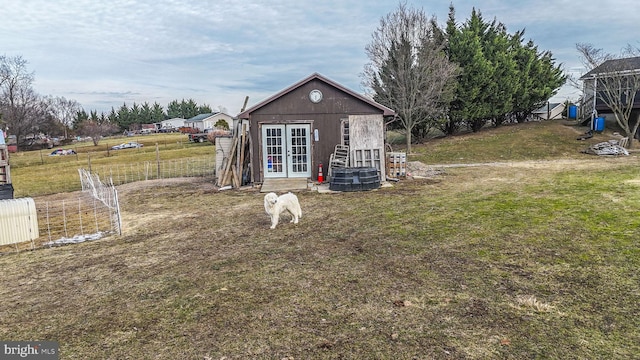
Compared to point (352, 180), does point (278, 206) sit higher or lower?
lower

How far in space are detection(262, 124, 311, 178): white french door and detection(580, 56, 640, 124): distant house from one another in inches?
776

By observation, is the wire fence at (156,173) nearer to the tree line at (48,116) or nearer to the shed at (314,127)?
A: the shed at (314,127)

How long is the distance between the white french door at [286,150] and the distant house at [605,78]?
19.7 m

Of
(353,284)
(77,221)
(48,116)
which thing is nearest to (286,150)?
(77,221)

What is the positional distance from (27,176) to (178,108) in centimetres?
7503

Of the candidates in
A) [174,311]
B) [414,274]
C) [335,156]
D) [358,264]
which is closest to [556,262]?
[414,274]

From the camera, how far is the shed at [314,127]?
14242 mm

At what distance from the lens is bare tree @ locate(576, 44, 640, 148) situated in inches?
840

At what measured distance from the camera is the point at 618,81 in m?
21.5

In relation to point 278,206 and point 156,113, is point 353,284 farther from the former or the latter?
point 156,113

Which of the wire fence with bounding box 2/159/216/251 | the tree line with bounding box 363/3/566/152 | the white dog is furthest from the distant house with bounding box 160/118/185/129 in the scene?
the white dog

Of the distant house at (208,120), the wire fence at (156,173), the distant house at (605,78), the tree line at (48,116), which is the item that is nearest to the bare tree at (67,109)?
the tree line at (48,116)

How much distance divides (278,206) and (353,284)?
3.43m

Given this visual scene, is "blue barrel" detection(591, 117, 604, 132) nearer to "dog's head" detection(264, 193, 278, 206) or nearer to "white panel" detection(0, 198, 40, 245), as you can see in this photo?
"dog's head" detection(264, 193, 278, 206)
